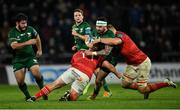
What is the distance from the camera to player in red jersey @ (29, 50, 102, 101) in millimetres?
16953

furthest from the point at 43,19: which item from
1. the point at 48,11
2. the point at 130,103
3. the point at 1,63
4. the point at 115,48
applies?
the point at 130,103

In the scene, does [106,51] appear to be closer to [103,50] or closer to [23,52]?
[103,50]

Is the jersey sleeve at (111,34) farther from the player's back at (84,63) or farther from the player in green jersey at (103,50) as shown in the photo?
the player's back at (84,63)

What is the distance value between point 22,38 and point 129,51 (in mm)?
2991

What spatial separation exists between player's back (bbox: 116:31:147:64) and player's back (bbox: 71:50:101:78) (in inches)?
37.3

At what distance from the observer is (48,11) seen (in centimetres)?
3117

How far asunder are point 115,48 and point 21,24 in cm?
285

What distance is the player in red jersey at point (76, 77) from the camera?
1695 centimetres

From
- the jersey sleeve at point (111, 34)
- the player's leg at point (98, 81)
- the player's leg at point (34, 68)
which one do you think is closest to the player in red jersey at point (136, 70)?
the jersey sleeve at point (111, 34)

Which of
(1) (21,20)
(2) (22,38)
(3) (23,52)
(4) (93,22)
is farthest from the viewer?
(4) (93,22)

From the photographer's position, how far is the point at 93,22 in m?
30.0

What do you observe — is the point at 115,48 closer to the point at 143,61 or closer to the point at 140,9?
the point at 143,61

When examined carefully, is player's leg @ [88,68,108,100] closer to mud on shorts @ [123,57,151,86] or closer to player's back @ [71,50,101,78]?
mud on shorts @ [123,57,151,86]

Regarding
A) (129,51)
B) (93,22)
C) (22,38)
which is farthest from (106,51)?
(93,22)
